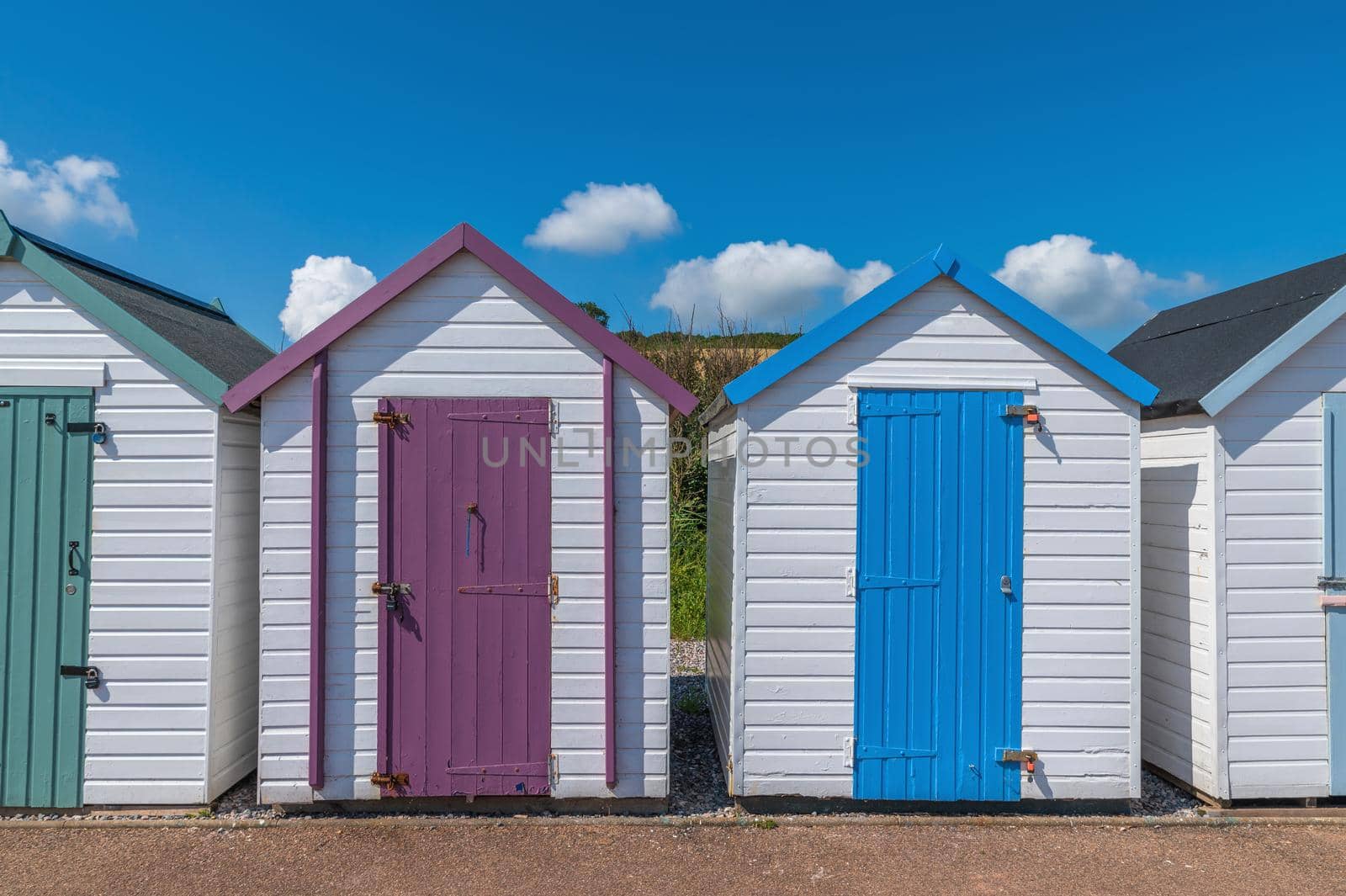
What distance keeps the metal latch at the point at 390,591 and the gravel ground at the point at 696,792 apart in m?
1.48

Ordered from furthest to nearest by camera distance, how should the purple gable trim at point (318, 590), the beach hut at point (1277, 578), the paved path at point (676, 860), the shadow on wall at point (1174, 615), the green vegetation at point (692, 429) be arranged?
the green vegetation at point (692, 429) → the shadow on wall at point (1174, 615) → the beach hut at point (1277, 578) → the purple gable trim at point (318, 590) → the paved path at point (676, 860)

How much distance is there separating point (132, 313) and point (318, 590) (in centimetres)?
208

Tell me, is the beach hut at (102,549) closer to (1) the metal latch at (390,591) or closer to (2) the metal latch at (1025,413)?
(1) the metal latch at (390,591)

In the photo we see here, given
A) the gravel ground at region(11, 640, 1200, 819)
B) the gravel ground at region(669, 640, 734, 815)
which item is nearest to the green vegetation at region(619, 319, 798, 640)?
the gravel ground at region(669, 640, 734, 815)

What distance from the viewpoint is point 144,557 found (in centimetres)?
459

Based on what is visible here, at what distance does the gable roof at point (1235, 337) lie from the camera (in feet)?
15.2

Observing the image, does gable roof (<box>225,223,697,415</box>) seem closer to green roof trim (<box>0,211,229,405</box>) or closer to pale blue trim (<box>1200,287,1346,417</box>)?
green roof trim (<box>0,211,229,405</box>)

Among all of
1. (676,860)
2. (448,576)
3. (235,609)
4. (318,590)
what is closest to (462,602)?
(448,576)

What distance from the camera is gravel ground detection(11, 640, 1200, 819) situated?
467 cm

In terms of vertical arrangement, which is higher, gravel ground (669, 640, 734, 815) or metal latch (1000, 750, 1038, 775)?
metal latch (1000, 750, 1038, 775)

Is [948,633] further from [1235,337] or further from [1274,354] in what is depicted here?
[1235,337]

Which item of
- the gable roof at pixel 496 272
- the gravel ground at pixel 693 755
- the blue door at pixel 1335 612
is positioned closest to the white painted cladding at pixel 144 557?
the gable roof at pixel 496 272

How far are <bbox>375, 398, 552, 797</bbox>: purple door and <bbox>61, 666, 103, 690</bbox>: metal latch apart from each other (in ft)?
5.64

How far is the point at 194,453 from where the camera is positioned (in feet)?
15.2
